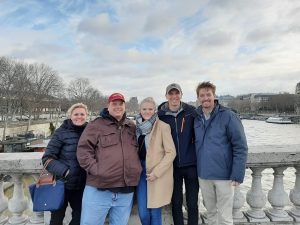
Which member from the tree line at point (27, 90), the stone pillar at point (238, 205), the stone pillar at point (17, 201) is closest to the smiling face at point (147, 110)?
the stone pillar at point (238, 205)

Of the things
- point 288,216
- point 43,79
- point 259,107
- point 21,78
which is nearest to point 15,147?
point 21,78

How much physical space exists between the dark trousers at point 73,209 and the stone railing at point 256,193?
1.41 feet

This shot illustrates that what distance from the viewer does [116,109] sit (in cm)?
328

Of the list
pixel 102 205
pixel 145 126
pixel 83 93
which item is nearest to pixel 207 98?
pixel 145 126

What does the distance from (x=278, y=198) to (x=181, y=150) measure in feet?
4.40

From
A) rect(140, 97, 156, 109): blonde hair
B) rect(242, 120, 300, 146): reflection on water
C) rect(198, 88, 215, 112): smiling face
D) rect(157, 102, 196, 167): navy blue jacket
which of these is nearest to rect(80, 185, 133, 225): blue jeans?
rect(157, 102, 196, 167): navy blue jacket

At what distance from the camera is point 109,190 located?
125 inches

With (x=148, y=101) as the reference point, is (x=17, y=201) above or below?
below

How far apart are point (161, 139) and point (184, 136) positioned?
0.28 meters

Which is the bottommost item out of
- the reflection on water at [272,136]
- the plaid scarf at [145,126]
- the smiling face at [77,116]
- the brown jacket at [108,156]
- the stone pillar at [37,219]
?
the reflection on water at [272,136]

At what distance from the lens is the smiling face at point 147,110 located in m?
3.33

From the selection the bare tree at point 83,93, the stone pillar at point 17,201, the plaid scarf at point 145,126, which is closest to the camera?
the plaid scarf at point 145,126

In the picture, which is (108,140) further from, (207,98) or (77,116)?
(207,98)

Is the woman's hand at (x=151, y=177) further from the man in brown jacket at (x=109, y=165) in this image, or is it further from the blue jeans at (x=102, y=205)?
the blue jeans at (x=102, y=205)
